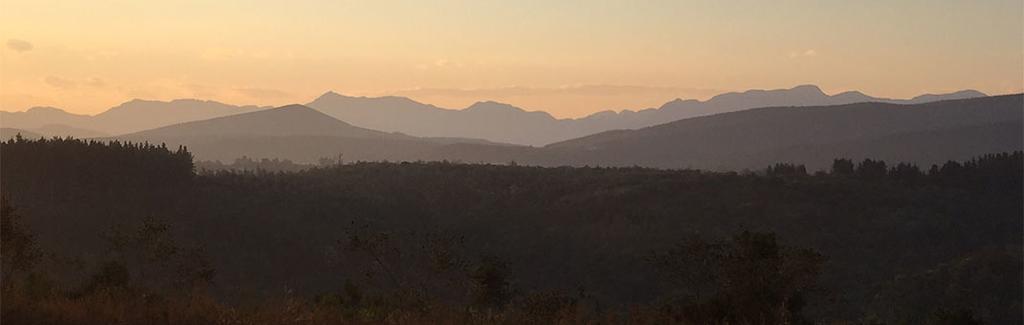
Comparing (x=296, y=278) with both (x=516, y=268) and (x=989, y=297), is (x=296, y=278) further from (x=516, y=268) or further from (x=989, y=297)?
(x=989, y=297)

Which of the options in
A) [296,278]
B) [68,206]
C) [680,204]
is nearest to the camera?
[296,278]

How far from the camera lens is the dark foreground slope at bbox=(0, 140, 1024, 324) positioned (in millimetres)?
38188

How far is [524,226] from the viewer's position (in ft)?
238

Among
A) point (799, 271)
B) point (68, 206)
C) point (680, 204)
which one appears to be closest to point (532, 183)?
point (680, 204)

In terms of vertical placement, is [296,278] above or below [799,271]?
below

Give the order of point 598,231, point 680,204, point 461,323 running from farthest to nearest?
1. point 680,204
2. point 598,231
3. point 461,323

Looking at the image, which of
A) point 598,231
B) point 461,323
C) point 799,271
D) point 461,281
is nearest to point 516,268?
point 598,231

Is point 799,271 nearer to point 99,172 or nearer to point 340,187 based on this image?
point 99,172

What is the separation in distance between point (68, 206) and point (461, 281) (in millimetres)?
43464

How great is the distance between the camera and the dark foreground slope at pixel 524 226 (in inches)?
1503

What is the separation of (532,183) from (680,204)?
16.5m

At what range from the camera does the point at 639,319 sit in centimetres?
1373

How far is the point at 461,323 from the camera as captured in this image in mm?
12453

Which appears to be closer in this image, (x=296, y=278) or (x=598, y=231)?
(x=296, y=278)
